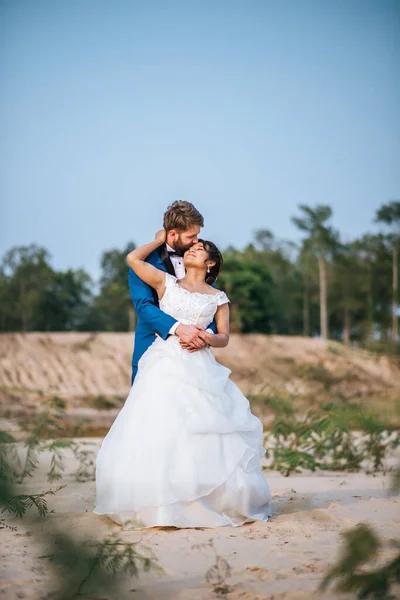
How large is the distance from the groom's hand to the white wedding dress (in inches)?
2.9

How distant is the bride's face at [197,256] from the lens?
5.29 meters

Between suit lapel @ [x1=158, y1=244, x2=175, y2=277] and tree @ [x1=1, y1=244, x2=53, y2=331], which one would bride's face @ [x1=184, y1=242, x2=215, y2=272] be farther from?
tree @ [x1=1, y1=244, x2=53, y2=331]

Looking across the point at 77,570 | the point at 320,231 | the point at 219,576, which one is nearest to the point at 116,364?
the point at 320,231

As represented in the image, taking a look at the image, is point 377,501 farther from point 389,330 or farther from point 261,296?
point 261,296

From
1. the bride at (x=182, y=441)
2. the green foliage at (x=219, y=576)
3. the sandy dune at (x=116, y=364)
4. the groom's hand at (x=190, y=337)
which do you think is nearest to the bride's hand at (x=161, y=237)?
the bride at (x=182, y=441)

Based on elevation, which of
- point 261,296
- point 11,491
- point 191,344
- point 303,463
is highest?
point 261,296

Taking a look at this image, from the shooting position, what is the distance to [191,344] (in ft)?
16.4

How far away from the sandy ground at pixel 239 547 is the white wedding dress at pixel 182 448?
0.17 m

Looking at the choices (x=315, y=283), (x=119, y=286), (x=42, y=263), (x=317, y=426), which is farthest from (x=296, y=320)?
(x=317, y=426)

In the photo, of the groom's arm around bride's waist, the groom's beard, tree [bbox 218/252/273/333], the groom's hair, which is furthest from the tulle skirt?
tree [bbox 218/252/273/333]

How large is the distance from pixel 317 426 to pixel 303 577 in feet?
17.9

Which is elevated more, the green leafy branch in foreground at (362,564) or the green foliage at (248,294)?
the green foliage at (248,294)

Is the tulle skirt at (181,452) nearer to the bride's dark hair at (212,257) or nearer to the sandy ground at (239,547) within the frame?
the sandy ground at (239,547)

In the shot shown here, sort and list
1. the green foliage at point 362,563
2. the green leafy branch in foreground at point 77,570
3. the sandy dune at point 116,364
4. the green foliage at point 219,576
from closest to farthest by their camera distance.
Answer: the green leafy branch in foreground at point 77,570, the green foliage at point 362,563, the green foliage at point 219,576, the sandy dune at point 116,364
